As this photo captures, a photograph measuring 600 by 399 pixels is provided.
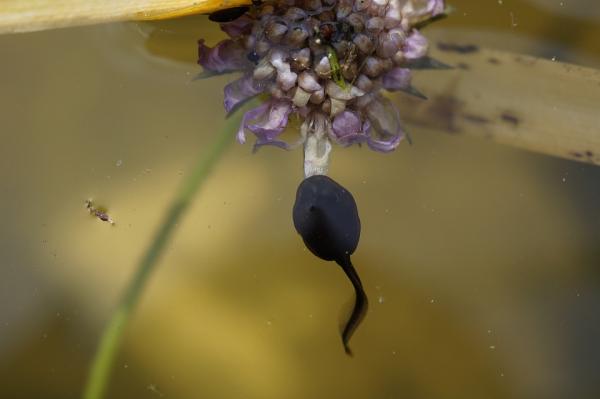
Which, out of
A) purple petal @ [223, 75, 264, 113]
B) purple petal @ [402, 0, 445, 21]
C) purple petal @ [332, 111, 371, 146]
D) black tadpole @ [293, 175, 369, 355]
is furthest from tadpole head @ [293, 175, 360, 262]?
purple petal @ [402, 0, 445, 21]

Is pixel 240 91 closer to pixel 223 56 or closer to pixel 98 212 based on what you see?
pixel 223 56

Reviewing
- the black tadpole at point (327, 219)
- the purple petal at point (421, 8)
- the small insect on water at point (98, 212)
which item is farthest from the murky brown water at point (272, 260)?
the black tadpole at point (327, 219)

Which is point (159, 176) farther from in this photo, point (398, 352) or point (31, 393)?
point (398, 352)

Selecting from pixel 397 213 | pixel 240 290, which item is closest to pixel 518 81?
pixel 397 213

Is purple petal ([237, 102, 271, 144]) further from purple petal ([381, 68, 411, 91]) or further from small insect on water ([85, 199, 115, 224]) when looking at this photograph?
small insect on water ([85, 199, 115, 224])

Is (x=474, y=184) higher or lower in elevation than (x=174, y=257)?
higher

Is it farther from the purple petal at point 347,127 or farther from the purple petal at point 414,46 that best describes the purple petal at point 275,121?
the purple petal at point 414,46
